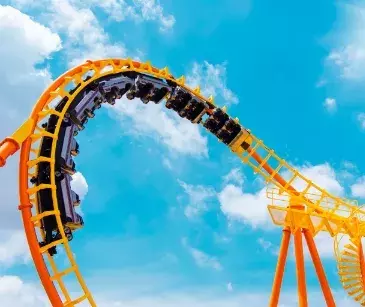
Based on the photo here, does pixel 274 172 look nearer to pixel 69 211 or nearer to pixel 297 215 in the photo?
pixel 297 215

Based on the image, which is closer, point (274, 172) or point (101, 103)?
point (101, 103)

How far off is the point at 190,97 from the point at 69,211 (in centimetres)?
690

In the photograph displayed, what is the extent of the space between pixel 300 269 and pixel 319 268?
0.99m

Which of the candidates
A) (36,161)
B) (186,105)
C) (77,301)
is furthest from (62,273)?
(186,105)

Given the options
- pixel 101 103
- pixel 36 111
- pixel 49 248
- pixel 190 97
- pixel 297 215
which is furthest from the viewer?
pixel 297 215

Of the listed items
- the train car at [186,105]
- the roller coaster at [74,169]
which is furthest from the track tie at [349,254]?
the train car at [186,105]

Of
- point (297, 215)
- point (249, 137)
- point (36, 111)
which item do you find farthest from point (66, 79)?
point (297, 215)

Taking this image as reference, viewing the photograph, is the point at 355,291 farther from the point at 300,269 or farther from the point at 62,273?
the point at 62,273

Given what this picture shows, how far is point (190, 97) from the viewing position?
20.4m

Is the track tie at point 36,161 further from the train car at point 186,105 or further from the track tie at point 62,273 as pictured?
the train car at point 186,105

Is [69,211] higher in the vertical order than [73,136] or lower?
lower

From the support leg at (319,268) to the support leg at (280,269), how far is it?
0.75 m

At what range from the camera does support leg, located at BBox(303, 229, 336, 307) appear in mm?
21875

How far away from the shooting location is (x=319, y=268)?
22.0 m
